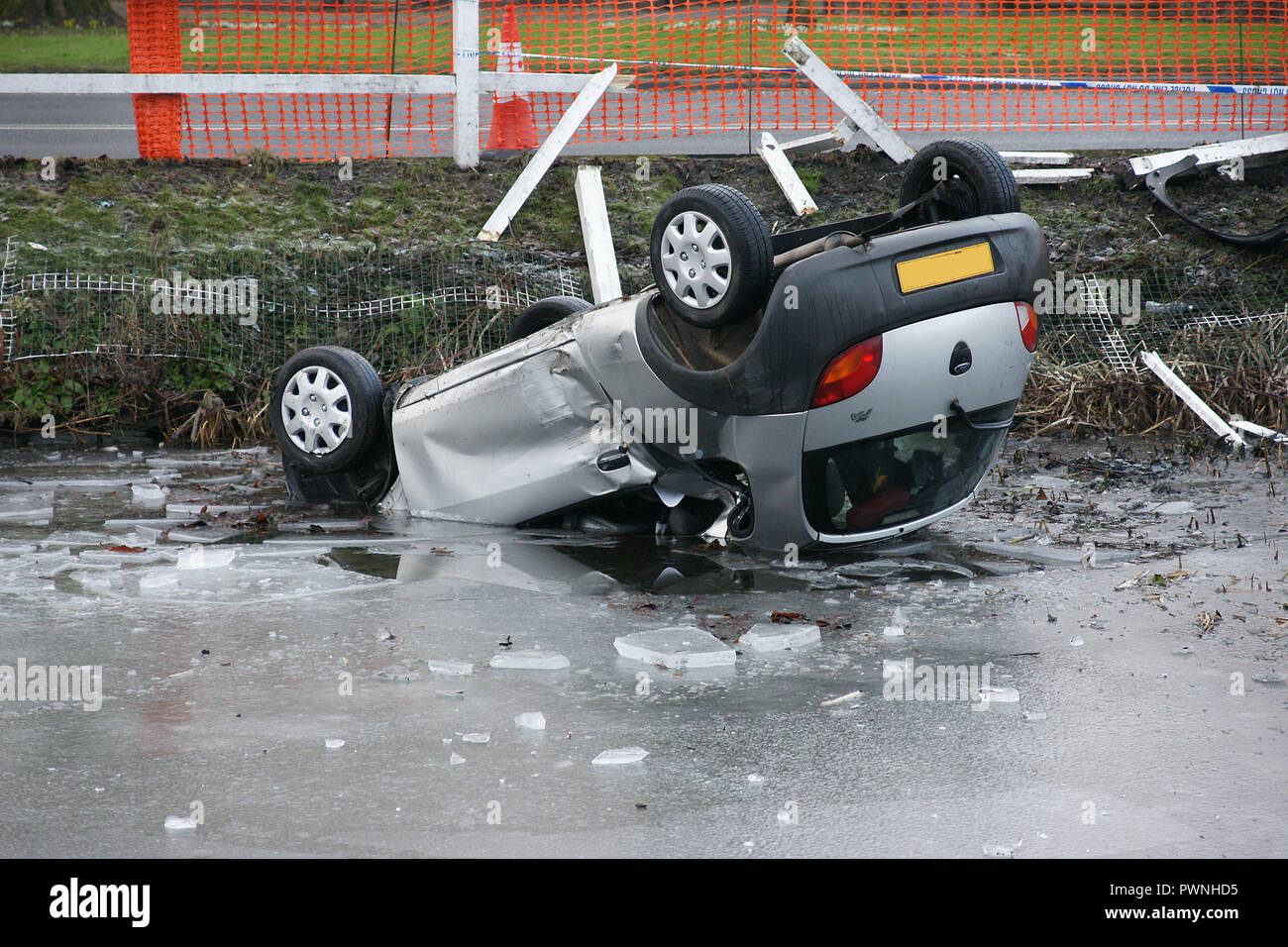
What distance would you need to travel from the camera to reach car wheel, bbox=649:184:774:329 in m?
4.82

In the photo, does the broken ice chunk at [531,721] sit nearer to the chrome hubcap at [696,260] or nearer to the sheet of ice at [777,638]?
the sheet of ice at [777,638]

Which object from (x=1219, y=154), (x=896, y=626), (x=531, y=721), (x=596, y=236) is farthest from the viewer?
(x=1219, y=154)

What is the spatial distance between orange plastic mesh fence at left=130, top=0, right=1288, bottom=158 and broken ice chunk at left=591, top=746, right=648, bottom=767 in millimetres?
7934

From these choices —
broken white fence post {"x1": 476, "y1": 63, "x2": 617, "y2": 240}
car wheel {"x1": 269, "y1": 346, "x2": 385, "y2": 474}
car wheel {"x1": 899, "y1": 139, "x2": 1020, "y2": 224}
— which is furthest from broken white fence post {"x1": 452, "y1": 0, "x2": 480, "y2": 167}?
car wheel {"x1": 899, "y1": 139, "x2": 1020, "y2": 224}

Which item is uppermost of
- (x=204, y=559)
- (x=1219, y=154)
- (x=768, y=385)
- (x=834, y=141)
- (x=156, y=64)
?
(x=156, y=64)

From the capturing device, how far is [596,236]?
31.7ft

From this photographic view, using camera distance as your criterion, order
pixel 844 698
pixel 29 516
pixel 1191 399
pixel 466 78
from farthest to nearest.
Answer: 1. pixel 466 78
2. pixel 1191 399
3. pixel 29 516
4. pixel 844 698

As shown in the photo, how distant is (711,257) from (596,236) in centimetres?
487

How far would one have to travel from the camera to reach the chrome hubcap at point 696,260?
16.1 ft

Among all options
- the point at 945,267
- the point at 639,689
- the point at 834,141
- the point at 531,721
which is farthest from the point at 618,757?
the point at 834,141
